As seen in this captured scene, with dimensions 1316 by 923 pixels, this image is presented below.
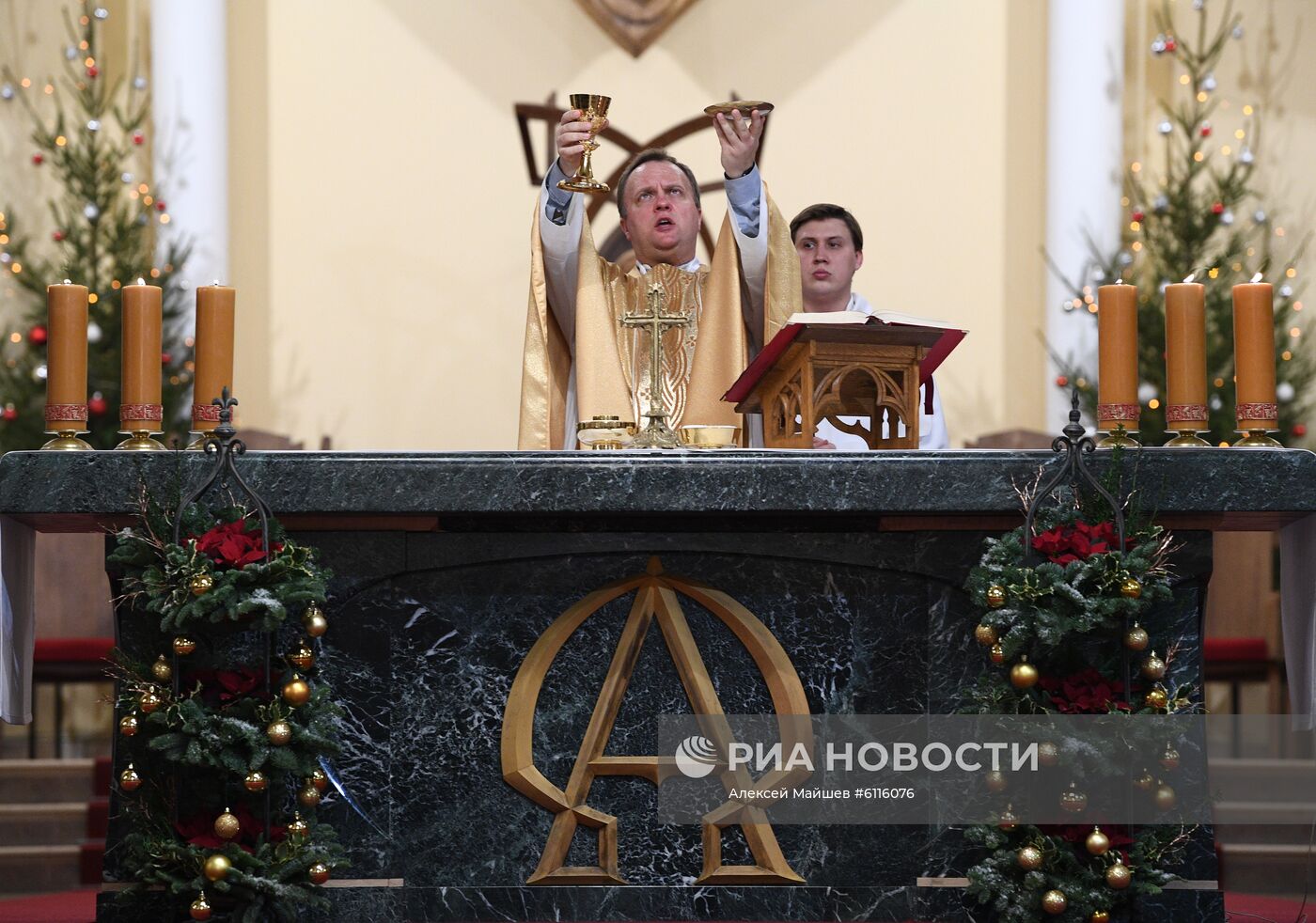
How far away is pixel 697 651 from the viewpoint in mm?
3543

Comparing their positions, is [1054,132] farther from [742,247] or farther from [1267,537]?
[742,247]

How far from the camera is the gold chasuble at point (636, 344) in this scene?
453cm

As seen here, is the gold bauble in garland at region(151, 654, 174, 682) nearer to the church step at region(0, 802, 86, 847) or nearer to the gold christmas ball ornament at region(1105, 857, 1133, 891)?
the gold christmas ball ornament at region(1105, 857, 1133, 891)

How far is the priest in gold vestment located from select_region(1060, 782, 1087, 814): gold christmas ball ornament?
1.61m

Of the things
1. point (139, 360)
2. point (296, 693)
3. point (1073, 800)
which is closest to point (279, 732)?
point (296, 693)

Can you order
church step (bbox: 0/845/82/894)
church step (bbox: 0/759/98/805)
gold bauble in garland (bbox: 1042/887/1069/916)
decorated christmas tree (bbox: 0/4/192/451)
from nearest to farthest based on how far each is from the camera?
gold bauble in garland (bbox: 1042/887/1069/916) < church step (bbox: 0/845/82/894) < church step (bbox: 0/759/98/805) < decorated christmas tree (bbox: 0/4/192/451)

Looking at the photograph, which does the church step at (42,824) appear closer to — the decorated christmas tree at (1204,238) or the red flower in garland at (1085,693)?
the red flower in garland at (1085,693)

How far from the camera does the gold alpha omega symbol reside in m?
3.49

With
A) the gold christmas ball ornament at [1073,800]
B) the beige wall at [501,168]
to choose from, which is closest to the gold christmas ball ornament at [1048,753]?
the gold christmas ball ornament at [1073,800]

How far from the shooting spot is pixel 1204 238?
8055mm

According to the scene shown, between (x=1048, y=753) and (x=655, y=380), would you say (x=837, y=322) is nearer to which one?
(x=655, y=380)

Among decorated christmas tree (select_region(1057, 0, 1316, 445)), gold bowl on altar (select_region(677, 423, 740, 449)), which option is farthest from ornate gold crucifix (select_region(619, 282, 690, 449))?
decorated christmas tree (select_region(1057, 0, 1316, 445))

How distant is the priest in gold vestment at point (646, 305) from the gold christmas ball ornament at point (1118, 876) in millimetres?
1747

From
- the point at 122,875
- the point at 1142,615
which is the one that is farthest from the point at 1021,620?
the point at 122,875
